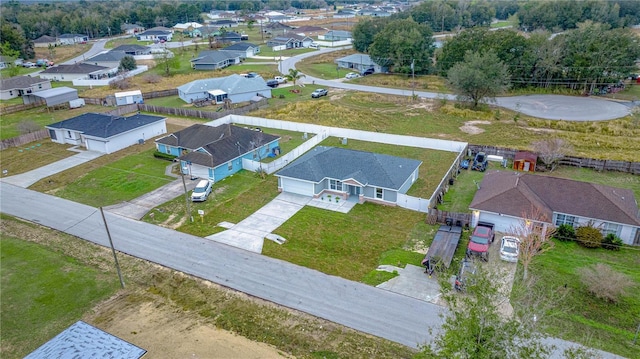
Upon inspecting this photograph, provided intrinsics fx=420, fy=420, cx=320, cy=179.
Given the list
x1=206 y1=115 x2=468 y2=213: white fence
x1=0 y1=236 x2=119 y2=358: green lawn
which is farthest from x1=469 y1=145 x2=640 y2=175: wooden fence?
x1=0 y1=236 x2=119 y2=358: green lawn

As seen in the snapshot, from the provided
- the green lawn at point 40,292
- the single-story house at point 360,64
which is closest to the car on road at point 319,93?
the single-story house at point 360,64

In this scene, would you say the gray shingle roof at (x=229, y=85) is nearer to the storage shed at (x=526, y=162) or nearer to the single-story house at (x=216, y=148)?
the single-story house at (x=216, y=148)

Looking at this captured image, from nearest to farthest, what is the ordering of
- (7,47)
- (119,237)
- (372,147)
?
1. (119,237)
2. (372,147)
3. (7,47)

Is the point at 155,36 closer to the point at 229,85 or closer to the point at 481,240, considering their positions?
the point at 229,85

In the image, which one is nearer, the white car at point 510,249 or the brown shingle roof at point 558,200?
the white car at point 510,249

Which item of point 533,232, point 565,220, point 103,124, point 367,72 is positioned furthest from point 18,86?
point 565,220

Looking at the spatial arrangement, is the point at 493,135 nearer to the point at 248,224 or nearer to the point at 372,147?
the point at 372,147

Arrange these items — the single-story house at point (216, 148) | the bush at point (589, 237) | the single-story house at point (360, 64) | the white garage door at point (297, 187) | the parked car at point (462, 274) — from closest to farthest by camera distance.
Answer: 1. the parked car at point (462, 274)
2. the bush at point (589, 237)
3. the white garage door at point (297, 187)
4. the single-story house at point (216, 148)
5. the single-story house at point (360, 64)

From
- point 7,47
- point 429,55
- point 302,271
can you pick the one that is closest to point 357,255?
point 302,271
